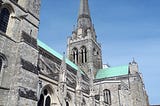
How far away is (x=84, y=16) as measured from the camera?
140 feet

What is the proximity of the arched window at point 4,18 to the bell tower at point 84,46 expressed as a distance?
75.9ft

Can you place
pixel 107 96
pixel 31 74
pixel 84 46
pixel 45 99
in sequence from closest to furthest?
pixel 31 74, pixel 45 99, pixel 107 96, pixel 84 46

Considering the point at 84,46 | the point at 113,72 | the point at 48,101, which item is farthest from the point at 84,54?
the point at 48,101

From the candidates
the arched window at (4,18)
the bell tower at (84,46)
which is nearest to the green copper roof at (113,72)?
the bell tower at (84,46)

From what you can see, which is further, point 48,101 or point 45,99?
point 48,101

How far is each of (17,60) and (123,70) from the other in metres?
26.2

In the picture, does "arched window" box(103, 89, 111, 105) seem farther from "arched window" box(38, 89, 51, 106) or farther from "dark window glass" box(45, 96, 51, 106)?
"arched window" box(38, 89, 51, 106)

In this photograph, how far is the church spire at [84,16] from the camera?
137 feet

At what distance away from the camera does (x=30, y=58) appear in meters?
15.6

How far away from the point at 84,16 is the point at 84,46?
7.97m

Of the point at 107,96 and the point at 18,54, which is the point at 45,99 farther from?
the point at 107,96

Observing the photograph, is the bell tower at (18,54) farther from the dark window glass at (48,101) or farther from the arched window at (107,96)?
the arched window at (107,96)

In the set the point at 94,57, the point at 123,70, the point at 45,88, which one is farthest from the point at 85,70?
the point at 45,88

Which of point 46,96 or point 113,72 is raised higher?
point 113,72
